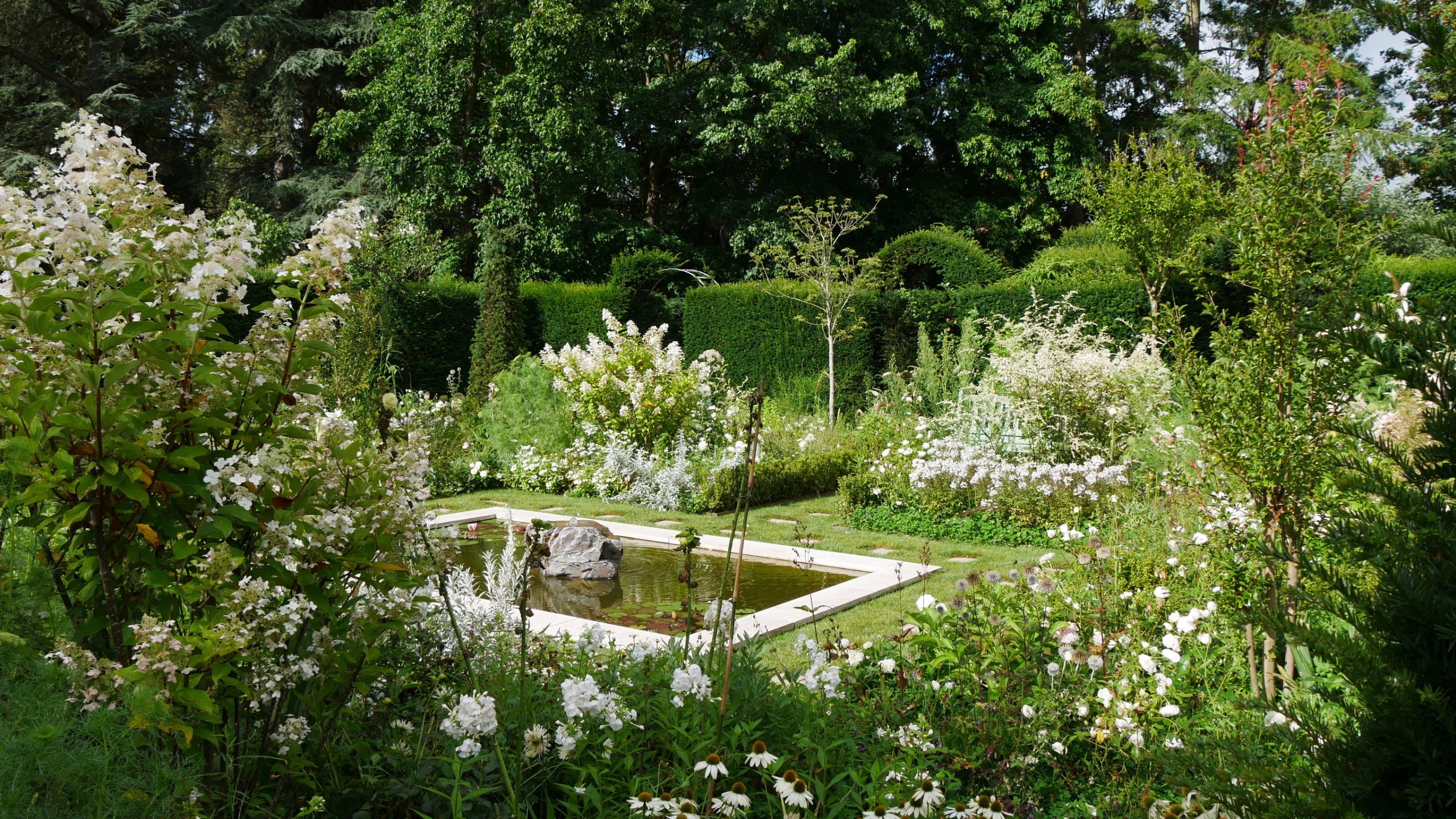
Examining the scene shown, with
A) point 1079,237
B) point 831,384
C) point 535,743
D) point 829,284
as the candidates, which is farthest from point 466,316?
point 535,743

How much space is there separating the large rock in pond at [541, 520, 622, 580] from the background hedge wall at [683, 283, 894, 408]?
7.01 meters

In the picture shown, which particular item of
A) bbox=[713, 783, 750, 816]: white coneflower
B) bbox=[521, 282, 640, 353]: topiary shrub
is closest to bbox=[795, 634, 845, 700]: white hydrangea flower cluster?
bbox=[713, 783, 750, 816]: white coneflower

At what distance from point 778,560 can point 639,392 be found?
11.2ft

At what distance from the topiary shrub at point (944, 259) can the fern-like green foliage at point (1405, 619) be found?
12045 millimetres

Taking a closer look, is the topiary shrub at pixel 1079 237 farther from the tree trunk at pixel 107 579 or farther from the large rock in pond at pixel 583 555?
the tree trunk at pixel 107 579

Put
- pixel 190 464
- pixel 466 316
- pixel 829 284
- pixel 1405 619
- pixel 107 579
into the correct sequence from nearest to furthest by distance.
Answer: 1. pixel 1405 619
2. pixel 190 464
3. pixel 107 579
4. pixel 829 284
5. pixel 466 316

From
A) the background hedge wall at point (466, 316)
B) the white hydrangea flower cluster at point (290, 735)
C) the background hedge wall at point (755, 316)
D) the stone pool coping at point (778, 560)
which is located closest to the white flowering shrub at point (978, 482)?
the stone pool coping at point (778, 560)

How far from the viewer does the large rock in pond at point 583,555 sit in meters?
5.82

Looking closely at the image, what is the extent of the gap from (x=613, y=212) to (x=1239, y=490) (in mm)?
16732

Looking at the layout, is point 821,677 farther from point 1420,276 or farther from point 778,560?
point 1420,276

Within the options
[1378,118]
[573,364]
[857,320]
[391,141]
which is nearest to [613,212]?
[391,141]

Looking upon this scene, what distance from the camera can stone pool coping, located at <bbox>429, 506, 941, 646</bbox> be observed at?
4246 millimetres

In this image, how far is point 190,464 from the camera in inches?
68.2

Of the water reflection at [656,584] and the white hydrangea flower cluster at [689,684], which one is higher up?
the white hydrangea flower cluster at [689,684]
